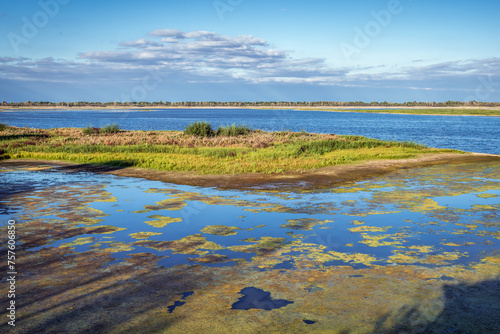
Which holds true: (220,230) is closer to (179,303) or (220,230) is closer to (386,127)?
(179,303)

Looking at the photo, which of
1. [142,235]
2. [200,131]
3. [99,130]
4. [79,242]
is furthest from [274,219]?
[99,130]

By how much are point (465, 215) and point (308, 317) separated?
9161 millimetres

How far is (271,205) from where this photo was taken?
49.0 feet

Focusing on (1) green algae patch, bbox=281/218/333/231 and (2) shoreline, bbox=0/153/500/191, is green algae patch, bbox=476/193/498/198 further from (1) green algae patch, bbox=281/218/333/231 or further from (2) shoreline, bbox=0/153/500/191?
(1) green algae patch, bbox=281/218/333/231

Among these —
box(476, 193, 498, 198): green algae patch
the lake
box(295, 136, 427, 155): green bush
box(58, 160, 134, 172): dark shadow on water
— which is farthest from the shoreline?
box(476, 193, 498, 198): green algae patch

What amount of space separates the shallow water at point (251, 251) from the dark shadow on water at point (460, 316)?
71 millimetres

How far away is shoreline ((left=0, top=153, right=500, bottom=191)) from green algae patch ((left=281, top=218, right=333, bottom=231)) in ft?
18.4

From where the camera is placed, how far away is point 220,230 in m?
11.6

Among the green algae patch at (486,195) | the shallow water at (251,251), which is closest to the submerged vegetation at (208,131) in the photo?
the shallow water at (251,251)

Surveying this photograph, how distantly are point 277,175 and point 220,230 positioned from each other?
1089 centimetres

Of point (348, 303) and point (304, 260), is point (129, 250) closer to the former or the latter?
point (304, 260)

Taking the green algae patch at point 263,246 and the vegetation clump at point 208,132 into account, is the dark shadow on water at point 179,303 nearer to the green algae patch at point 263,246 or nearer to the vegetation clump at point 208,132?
the green algae patch at point 263,246

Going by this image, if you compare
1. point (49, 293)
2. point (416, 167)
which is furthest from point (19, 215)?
point (416, 167)

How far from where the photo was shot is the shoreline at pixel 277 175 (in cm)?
1959
